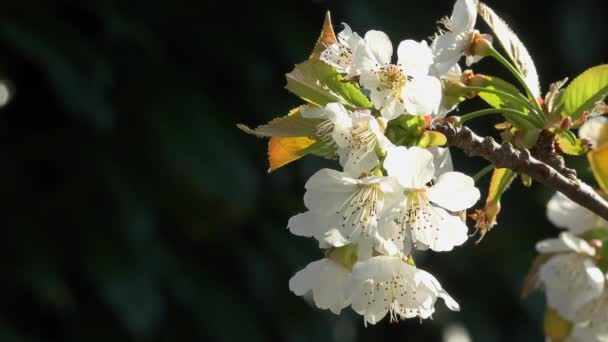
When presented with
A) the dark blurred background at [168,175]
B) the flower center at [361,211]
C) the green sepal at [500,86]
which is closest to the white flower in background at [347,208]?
the flower center at [361,211]

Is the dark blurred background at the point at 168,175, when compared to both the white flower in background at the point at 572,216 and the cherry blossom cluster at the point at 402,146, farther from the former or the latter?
the cherry blossom cluster at the point at 402,146

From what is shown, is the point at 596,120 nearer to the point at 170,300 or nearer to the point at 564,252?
the point at 564,252

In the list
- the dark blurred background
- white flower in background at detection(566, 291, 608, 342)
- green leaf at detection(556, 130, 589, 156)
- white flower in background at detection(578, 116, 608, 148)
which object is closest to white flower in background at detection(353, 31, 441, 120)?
green leaf at detection(556, 130, 589, 156)

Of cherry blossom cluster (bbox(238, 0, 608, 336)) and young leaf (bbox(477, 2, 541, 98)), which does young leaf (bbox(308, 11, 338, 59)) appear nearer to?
cherry blossom cluster (bbox(238, 0, 608, 336))

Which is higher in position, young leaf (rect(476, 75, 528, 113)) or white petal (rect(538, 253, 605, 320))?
young leaf (rect(476, 75, 528, 113))

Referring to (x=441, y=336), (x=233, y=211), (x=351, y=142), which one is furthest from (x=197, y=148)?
(x=351, y=142)

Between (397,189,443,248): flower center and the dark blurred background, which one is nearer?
(397,189,443,248): flower center

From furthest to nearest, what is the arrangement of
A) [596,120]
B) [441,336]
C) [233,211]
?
[441,336] → [233,211] → [596,120]
